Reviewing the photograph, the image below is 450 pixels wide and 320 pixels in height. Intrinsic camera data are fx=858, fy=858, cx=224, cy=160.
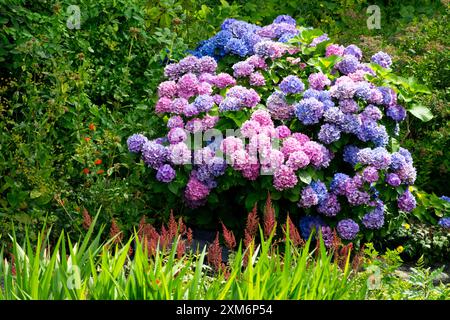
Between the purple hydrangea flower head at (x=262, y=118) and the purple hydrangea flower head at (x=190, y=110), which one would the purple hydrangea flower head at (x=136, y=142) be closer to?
the purple hydrangea flower head at (x=190, y=110)

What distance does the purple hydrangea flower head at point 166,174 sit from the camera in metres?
5.39

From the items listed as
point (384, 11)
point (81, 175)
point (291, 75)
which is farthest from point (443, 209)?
point (384, 11)

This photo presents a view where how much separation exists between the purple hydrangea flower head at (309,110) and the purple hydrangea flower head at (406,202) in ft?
2.57

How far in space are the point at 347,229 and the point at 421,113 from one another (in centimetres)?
98

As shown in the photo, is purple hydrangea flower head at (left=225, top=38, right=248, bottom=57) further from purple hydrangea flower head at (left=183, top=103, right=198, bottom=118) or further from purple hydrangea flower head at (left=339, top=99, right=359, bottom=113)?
purple hydrangea flower head at (left=339, top=99, right=359, bottom=113)

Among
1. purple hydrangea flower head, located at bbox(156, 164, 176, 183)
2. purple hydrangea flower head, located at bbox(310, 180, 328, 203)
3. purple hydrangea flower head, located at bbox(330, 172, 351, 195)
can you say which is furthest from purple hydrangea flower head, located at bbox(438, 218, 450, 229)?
purple hydrangea flower head, located at bbox(156, 164, 176, 183)

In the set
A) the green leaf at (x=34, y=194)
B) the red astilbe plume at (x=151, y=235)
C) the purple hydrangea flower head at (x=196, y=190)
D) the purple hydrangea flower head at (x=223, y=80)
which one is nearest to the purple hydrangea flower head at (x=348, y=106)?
the purple hydrangea flower head at (x=223, y=80)

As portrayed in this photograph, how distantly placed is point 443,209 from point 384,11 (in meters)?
3.85

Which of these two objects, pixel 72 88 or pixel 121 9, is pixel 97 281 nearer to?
pixel 72 88

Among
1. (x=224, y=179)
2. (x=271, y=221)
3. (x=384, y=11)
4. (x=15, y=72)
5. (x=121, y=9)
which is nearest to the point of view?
(x=271, y=221)

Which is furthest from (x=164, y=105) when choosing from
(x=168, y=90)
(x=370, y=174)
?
(x=370, y=174)

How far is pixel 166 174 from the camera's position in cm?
539

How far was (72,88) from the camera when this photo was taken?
608 centimetres

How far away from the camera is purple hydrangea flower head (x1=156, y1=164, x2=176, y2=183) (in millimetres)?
5391
